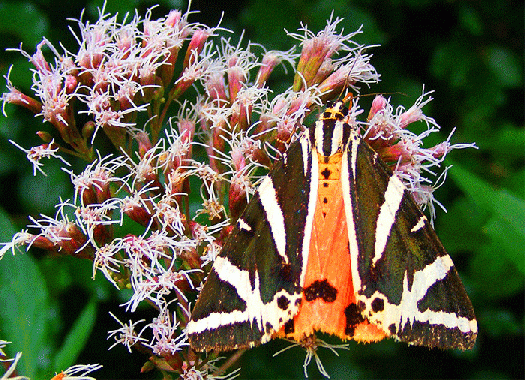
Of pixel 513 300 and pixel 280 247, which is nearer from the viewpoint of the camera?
pixel 280 247

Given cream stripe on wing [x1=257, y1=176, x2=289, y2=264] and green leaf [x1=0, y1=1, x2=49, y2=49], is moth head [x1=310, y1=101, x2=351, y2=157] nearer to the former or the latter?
cream stripe on wing [x1=257, y1=176, x2=289, y2=264]

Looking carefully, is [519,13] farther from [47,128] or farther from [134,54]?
[47,128]

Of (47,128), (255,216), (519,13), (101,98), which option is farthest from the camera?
(519,13)

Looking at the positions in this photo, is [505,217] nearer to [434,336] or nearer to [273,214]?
[434,336]

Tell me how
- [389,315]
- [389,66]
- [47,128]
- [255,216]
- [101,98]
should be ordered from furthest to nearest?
1. [389,66]
2. [47,128]
3. [101,98]
4. [255,216]
5. [389,315]

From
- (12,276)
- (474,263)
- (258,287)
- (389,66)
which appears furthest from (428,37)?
(12,276)

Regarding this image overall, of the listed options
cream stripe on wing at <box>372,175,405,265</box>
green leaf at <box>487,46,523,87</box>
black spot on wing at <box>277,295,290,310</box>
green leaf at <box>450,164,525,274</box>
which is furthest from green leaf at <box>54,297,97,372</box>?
green leaf at <box>487,46,523,87</box>
